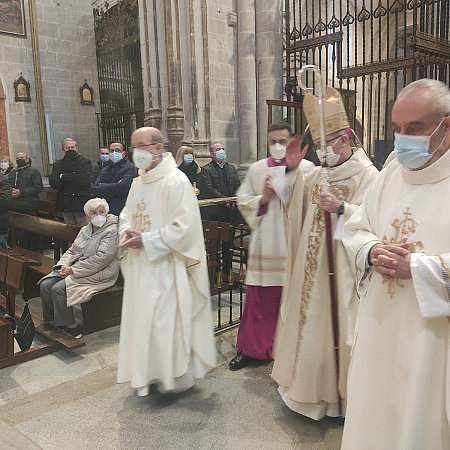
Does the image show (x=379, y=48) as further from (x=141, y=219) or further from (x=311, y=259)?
(x=141, y=219)

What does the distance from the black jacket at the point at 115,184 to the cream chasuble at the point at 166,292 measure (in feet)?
7.92

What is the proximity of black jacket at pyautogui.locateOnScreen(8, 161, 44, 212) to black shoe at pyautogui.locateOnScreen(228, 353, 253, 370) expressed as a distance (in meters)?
5.11

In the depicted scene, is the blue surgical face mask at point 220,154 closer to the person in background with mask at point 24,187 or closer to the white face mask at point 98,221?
the white face mask at point 98,221

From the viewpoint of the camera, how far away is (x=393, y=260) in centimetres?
171

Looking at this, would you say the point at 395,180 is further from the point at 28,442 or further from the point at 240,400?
the point at 28,442

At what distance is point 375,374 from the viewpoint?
6.29 feet

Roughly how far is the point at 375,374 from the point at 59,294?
3.29 meters

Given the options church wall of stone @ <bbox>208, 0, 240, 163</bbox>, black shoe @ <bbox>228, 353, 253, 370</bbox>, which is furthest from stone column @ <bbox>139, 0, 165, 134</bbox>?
A: black shoe @ <bbox>228, 353, 253, 370</bbox>

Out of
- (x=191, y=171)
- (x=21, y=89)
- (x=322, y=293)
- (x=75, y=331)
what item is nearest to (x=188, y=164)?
(x=191, y=171)

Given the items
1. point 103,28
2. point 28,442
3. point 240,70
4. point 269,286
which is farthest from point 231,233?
point 103,28

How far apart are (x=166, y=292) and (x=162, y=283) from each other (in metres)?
0.07

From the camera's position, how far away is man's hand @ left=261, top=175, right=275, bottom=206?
A: 323 cm

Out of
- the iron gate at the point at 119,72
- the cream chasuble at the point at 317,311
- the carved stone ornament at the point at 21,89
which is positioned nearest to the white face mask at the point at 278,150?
the cream chasuble at the point at 317,311

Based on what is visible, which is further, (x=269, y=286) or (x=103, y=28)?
(x=103, y=28)
